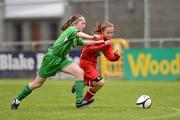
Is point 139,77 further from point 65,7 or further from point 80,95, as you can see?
point 80,95

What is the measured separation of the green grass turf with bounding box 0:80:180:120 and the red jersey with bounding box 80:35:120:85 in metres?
0.58

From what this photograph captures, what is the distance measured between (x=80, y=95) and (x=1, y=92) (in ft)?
18.7

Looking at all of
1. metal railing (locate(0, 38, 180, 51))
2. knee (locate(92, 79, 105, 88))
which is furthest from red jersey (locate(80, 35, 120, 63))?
metal railing (locate(0, 38, 180, 51))

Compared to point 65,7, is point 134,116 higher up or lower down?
lower down

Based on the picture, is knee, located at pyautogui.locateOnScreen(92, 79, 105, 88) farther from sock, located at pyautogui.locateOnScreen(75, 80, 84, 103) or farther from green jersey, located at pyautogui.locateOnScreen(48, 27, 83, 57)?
green jersey, located at pyautogui.locateOnScreen(48, 27, 83, 57)

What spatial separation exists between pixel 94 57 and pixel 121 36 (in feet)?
47.9

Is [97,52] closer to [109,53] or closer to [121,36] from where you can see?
[109,53]

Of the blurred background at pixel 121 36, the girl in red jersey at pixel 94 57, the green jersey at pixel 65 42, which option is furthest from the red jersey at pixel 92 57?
the blurred background at pixel 121 36

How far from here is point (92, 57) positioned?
1340 cm

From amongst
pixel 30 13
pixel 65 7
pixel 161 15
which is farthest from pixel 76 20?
pixel 30 13

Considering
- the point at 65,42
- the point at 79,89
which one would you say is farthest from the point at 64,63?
the point at 79,89

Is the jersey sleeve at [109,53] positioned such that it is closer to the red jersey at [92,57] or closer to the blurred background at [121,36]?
the red jersey at [92,57]

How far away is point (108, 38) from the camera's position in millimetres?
13219

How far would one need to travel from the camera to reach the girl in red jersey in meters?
13.1
